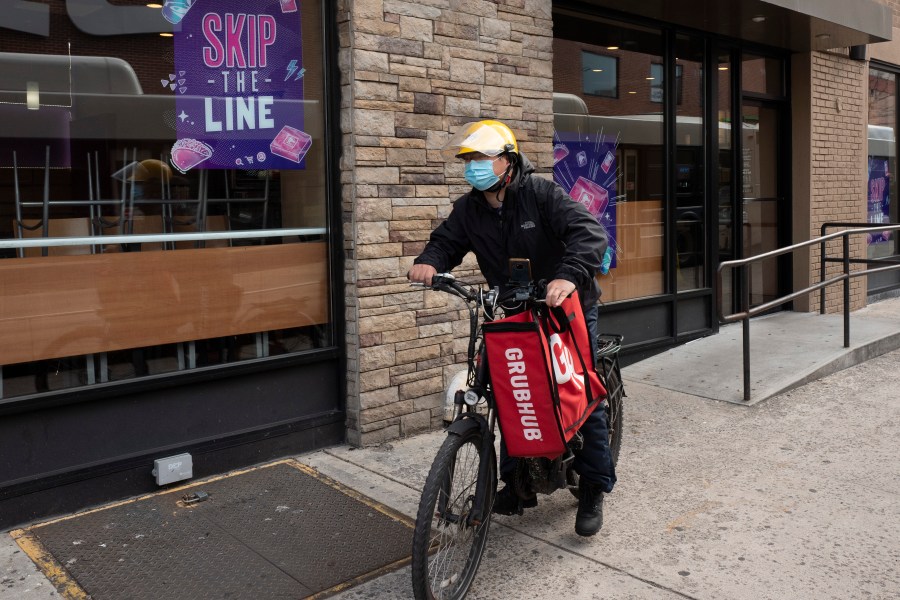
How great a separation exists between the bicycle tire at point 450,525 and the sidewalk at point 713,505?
184 millimetres

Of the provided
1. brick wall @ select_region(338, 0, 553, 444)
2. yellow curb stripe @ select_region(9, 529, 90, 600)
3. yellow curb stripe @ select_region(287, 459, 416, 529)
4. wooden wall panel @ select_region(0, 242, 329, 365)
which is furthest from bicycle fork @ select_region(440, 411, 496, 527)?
wooden wall panel @ select_region(0, 242, 329, 365)

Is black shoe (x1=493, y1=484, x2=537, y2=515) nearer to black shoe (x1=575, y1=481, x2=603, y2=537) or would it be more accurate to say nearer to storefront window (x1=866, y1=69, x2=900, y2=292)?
black shoe (x1=575, y1=481, x2=603, y2=537)

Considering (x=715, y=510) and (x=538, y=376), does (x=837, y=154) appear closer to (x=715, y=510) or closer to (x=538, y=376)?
(x=715, y=510)

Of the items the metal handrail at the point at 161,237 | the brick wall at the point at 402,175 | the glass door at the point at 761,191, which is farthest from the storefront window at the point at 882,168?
the metal handrail at the point at 161,237

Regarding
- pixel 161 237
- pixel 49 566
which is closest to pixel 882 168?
pixel 161 237

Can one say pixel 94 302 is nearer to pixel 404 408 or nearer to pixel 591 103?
pixel 404 408

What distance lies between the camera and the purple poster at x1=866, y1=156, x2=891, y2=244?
11312 mm

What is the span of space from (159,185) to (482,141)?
6.89 ft

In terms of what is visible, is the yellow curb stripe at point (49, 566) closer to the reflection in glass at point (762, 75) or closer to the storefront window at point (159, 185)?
the storefront window at point (159, 185)

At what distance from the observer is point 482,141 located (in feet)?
11.8

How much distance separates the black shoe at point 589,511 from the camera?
13.1 feet

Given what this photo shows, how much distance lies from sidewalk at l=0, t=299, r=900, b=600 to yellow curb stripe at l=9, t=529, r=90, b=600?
38 mm

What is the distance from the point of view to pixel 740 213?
9.06 meters

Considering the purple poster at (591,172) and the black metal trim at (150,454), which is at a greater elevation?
the purple poster at (591,172)
